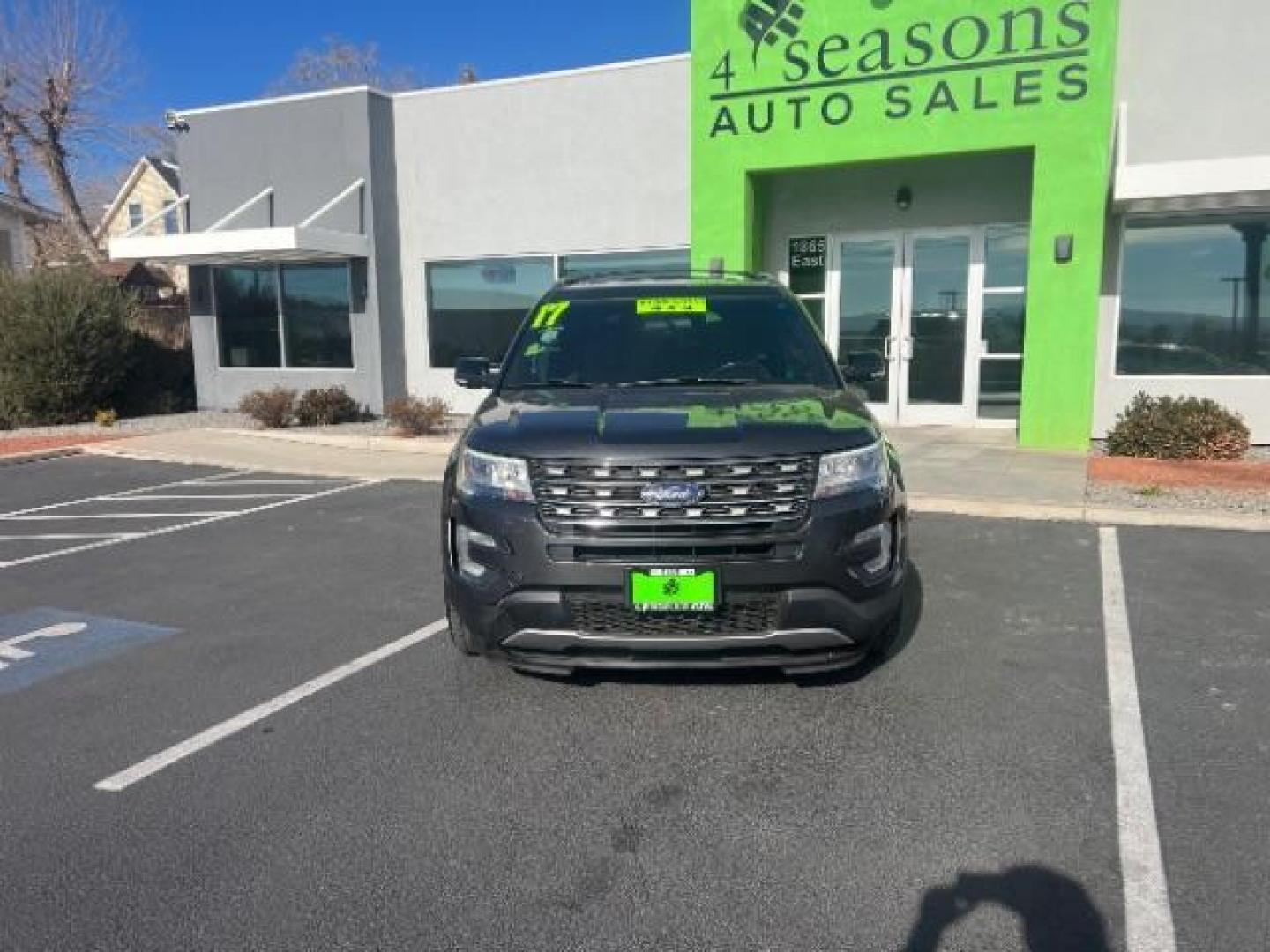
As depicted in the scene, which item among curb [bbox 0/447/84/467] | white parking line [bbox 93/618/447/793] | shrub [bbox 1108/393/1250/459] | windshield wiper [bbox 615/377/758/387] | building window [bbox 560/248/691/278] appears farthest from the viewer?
building window [bbox 560/248/691/278]

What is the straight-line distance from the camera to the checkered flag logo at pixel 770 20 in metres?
11.2

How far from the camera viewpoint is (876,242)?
1267 centimetres

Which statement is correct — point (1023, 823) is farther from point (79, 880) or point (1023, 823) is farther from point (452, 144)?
point (452, 144)

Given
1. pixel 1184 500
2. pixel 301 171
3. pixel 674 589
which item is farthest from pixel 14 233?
pixel 674 589

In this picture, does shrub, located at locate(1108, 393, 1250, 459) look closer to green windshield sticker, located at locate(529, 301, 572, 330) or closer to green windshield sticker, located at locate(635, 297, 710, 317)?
green windshield sticker, located at locate(635, 297, 710, 317)

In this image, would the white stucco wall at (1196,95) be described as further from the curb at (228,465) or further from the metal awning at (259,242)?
the metal awning at (259,242)

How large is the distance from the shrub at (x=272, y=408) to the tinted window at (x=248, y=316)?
2.52 m

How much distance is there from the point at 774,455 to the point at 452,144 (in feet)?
42.9

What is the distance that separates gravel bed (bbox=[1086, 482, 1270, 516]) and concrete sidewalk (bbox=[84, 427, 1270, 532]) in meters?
0.12

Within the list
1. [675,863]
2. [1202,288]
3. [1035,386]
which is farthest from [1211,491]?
[675,863]

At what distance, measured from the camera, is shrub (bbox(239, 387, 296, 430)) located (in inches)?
555

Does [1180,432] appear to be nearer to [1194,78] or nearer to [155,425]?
[1194,78]

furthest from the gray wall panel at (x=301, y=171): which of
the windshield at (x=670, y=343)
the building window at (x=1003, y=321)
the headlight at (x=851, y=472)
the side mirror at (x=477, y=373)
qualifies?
the headlight at (x=851, y=472)

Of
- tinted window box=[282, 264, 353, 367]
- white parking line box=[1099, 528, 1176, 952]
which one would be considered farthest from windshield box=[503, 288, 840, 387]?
tinted window box=[282, 264, 353, 367]
